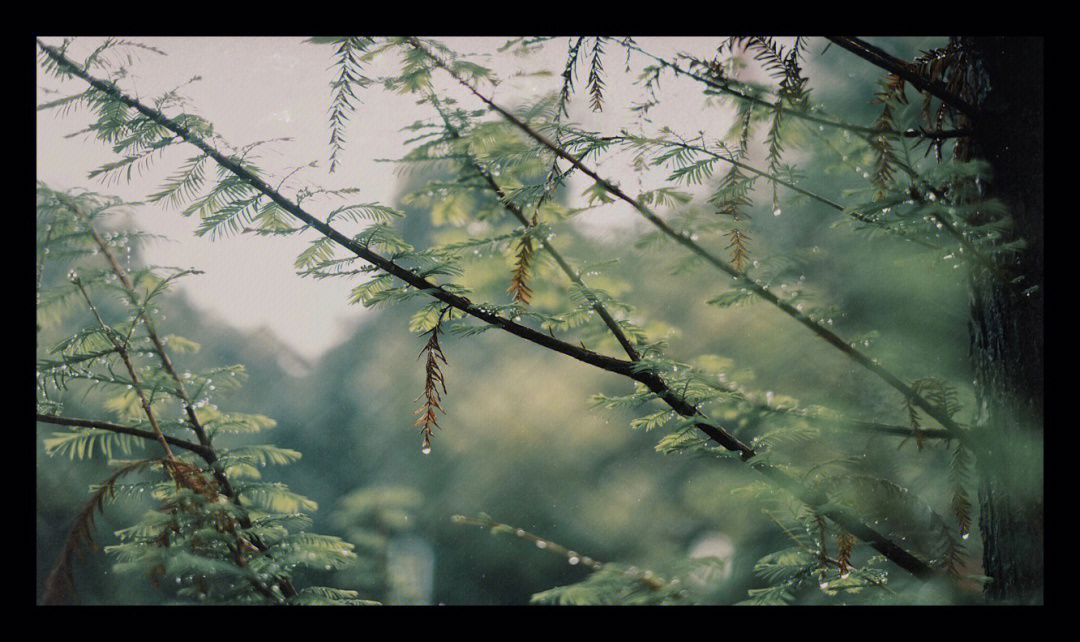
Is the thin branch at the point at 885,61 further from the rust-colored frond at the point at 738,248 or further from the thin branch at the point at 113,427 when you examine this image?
the thin branch at the point at 113,427

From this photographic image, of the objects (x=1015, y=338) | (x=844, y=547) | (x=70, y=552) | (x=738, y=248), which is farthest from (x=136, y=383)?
(x=1015, y=338)

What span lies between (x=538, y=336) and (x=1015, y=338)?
0.61 meters

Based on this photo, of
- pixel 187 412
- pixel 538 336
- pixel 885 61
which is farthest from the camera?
pixel 187 412

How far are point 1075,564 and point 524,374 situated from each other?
6.99 ft

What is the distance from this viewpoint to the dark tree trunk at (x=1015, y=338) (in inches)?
29.9

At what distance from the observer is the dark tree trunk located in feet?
2.49

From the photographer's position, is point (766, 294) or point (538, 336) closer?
point (538, 336)

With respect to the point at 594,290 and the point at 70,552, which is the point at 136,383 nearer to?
the point at 70,552

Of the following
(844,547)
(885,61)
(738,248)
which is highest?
(885,61)

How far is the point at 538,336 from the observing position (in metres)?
0.63

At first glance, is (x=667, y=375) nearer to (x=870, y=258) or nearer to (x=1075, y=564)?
(x=1075, y=564)

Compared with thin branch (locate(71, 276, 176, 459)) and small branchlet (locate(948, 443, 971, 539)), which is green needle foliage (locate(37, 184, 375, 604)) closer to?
thin branch (locate(71, 276, 176, 459))

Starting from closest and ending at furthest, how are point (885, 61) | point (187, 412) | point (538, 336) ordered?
point (538, 336), point (885, 61), point (187, 412)
